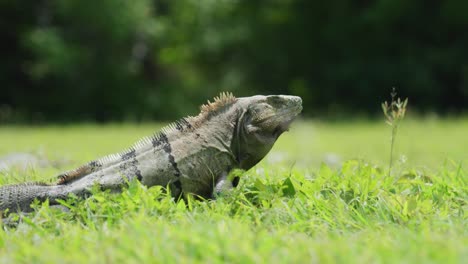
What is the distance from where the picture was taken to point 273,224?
3990mm

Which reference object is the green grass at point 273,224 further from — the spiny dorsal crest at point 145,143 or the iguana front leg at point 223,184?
the spiny dorsal crest at point 145,143

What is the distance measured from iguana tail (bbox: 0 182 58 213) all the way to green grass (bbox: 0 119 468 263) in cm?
10

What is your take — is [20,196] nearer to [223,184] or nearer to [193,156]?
[193,156]

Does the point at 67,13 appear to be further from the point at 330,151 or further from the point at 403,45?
the point at 330,151

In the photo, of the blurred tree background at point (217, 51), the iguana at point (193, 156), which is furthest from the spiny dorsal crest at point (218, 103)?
the blurred tree background at point (217, 51)

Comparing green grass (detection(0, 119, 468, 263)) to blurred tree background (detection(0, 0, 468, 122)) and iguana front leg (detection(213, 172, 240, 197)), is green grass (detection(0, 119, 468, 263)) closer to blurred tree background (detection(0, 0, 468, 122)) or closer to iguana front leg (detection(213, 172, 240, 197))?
iguana front leg (detection(213, 172, 240, 197))

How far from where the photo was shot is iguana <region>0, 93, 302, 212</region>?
4418 mm

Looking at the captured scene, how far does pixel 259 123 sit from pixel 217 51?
2481 centimetres

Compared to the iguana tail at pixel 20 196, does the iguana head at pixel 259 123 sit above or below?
above

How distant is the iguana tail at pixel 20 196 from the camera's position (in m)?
4.37

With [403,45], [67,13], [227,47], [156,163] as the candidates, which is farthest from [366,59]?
[156,163]

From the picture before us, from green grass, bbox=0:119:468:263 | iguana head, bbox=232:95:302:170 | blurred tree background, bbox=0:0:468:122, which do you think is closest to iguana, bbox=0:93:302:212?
iguana head, bbox=232:95:302:170

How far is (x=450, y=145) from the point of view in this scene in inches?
515

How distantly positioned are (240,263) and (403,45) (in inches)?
915
